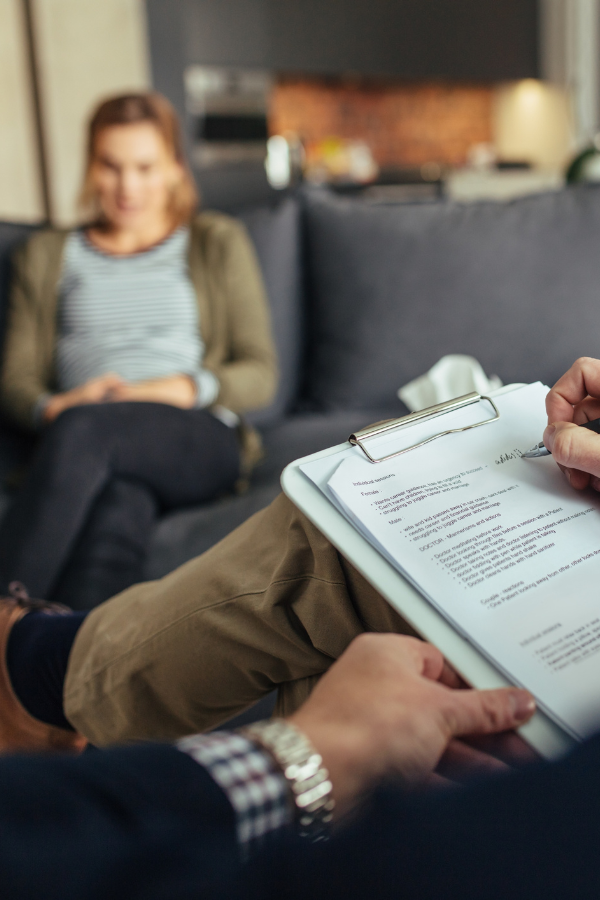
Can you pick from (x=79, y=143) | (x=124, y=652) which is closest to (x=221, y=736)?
(x=124, y=652)

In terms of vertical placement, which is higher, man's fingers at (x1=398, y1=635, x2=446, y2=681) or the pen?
the pen

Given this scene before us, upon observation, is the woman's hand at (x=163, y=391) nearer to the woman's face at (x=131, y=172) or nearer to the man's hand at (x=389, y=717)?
the woman's face at (x=131, y=172)

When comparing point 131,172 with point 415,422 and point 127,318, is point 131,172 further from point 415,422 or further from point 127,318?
point 415,422

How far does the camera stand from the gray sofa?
4.52 feet

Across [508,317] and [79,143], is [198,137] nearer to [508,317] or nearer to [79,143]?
[79,143]

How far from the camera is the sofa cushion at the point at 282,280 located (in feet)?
5.36

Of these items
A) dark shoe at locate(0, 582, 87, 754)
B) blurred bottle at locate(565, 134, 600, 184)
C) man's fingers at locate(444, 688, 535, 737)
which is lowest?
dark shoe at locate(0, 582, 87, 754)

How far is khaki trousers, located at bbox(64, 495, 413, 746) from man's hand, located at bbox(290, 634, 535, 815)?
127mm

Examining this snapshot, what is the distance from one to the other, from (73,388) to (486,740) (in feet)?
4.15

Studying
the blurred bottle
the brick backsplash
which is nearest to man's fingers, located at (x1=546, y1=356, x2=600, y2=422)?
the blurred bottle

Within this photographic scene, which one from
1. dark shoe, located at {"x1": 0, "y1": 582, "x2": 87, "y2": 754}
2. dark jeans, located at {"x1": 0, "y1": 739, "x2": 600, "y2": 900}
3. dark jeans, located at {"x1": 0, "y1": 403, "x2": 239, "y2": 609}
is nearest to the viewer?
dark jeans, located at {"x1": 0, "y1": 739, "x2": 600, "y2": 900}

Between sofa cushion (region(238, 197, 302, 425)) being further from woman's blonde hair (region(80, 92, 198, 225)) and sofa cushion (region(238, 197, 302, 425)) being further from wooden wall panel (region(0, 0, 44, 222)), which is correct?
wooden wall panel (region(0, 0, 44, 222))

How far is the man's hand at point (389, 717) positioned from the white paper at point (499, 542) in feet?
0.11

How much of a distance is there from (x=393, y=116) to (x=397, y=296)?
15.3 ft
